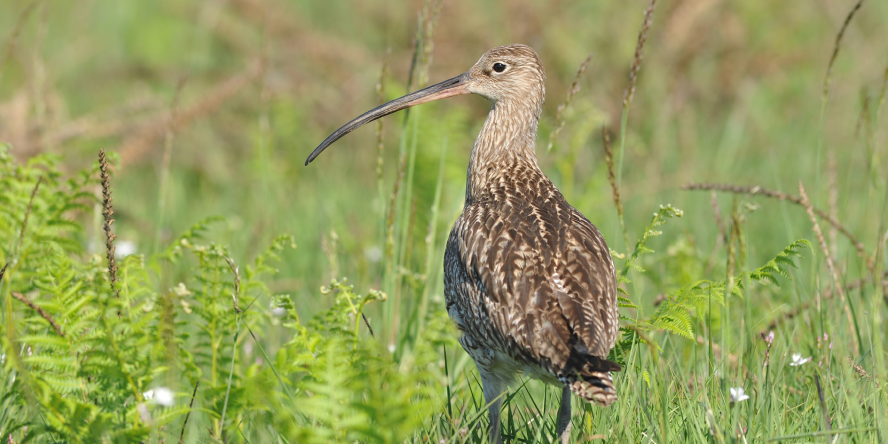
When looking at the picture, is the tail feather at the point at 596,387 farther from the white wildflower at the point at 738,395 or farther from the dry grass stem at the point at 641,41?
the dry grass stem at the point at 641,41

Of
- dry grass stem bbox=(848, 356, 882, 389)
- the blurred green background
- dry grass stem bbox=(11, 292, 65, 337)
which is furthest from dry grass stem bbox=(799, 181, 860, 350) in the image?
dry grass stem bbox=(11, 292, 65, 337)

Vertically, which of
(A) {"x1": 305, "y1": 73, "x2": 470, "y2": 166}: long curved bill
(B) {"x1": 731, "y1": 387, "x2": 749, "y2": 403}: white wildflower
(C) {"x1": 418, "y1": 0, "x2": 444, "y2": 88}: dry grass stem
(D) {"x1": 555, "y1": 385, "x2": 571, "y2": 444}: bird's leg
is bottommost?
(D) {"x1": 555, "y1": 385, "x2": 571, "y2": 444}: bird's leg

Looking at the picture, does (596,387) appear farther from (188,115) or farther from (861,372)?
(188,115)

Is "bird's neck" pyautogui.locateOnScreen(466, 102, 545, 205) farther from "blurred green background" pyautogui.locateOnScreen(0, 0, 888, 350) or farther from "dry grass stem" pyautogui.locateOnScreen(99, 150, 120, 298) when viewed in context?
"dry grass stem" pyautogui.locateOnScreen(99, 150, 120, 298)

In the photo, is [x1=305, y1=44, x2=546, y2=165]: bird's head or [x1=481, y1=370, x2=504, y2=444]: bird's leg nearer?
[x1=481, y1=370, x2=504, y2=444]: bird's leg

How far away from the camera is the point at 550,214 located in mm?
4527

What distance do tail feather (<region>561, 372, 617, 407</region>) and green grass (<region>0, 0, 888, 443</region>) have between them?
36cm

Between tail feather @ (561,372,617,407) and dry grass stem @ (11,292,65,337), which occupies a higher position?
dry grass stem @ (11,292,65,337)

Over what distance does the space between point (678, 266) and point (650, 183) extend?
285 cm

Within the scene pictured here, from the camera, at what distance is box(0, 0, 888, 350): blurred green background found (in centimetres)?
792

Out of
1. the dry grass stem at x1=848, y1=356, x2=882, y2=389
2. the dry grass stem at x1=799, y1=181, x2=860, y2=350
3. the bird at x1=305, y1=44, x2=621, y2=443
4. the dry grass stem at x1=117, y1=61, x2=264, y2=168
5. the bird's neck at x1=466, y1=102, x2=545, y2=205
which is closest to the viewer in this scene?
the bird at x1=305, y1=44, x2=621, y2=443

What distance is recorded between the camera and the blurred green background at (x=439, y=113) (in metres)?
7.92

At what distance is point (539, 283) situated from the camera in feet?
13.1

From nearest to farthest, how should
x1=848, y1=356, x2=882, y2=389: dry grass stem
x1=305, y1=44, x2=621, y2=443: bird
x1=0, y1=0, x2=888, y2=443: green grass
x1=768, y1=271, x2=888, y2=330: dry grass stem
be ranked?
x1=0, y1=0, x2=888, y2=443: green grass → x1=305, y1=44, x2=621, y2=443: bird → x1=848, y1=356, x2=882, y2=389: dry grass stem → x1=768, y1=271, x2=888, y2=330: dry grass stem
